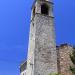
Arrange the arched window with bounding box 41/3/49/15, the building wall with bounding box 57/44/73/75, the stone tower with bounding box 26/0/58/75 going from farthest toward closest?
the arched window with bounding box 41/3/49/15, the building wall with bounding box 57/44/73/75, the stone tower with bounding box 26/0/58/75

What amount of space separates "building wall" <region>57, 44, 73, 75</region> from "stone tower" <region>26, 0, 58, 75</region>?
827mm

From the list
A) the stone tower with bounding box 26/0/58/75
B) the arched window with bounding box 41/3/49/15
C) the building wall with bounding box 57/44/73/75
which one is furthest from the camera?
the arched window with bounding box 41/3/49/15

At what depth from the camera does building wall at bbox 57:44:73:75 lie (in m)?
31.5

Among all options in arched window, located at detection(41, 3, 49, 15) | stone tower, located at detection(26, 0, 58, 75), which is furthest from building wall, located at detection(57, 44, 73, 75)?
arched window, located at detection(41, 3, 49, 15)

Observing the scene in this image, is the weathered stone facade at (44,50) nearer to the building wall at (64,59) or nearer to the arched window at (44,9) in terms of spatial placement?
the building wall at (64,59)

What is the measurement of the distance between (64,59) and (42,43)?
3.53 metres

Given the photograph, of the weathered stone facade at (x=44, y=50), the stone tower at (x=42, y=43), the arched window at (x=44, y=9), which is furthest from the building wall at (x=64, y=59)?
the arched window at (x=44, y=9)

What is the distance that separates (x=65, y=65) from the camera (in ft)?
104

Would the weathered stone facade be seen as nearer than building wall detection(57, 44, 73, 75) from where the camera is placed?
Yes

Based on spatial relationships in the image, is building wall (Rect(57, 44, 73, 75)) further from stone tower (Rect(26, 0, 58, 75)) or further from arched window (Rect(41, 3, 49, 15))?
arched window (Rect(41, 3, 49, 15))

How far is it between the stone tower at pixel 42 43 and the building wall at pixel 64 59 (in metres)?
0.83

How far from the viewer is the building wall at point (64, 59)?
31.5 metres

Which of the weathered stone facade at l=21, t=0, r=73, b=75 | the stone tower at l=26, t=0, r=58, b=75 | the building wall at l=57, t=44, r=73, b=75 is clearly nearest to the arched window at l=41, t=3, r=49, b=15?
the stone tower at l=26, t=0, r=58, b=75

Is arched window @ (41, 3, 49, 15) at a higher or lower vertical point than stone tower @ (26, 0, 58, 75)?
higher
